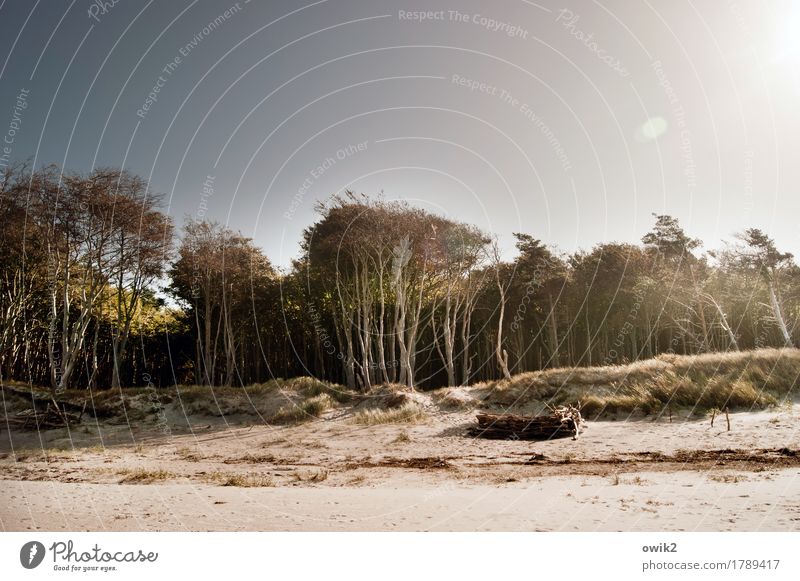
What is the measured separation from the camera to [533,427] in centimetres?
1273

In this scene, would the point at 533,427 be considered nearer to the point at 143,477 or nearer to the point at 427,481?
the point at 427,481

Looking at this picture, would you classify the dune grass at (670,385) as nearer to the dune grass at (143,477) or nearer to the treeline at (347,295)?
the treeline at (347,295)

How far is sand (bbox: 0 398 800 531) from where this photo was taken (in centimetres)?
484

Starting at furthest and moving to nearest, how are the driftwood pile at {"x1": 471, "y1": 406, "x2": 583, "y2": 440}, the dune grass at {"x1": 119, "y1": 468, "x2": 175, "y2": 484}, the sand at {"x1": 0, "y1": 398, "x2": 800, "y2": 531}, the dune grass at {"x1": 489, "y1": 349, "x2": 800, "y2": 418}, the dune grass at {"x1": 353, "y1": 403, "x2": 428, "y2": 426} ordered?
the dune grass at {"x1": 353, "y1": 403, "x2": 428, "y2": 426} < the dune grass at {"x1": 489, "y1": 349, "x2": 800, "y2": 418} < the driftwood pile at {"x1": 471, "y1": 406, "x2": 583, "y2": 440} < the dune grass at {"x1": 119, "y1": 468, "x2": 175, "y2": 484} < the sand at {"x1": 0, "y1": 398, "x2": 800, "y2": 531}

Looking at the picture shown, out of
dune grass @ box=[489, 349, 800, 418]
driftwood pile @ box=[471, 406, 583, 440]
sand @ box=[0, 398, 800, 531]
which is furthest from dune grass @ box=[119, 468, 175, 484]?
dune grass @ box=[489, 349, 800, 418]

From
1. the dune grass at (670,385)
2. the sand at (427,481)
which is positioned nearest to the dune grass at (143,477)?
the sand at (427,481)

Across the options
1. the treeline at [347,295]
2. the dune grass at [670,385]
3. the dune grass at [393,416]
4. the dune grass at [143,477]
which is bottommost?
the dune grass at [393,416]

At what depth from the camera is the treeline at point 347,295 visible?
21.7 metres

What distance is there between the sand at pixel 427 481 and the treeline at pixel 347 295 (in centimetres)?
1092

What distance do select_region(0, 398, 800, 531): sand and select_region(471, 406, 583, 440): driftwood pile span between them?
61 centimetres

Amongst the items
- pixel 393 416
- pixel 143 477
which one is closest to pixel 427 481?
pixel 143 477

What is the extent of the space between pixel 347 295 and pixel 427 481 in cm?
2149

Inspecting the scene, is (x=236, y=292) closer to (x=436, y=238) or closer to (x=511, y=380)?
(x=436, y=238)

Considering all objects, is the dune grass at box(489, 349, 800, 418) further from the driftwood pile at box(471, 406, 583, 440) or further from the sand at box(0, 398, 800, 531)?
the driftwood pile at box(471, 406, 583, 440)
